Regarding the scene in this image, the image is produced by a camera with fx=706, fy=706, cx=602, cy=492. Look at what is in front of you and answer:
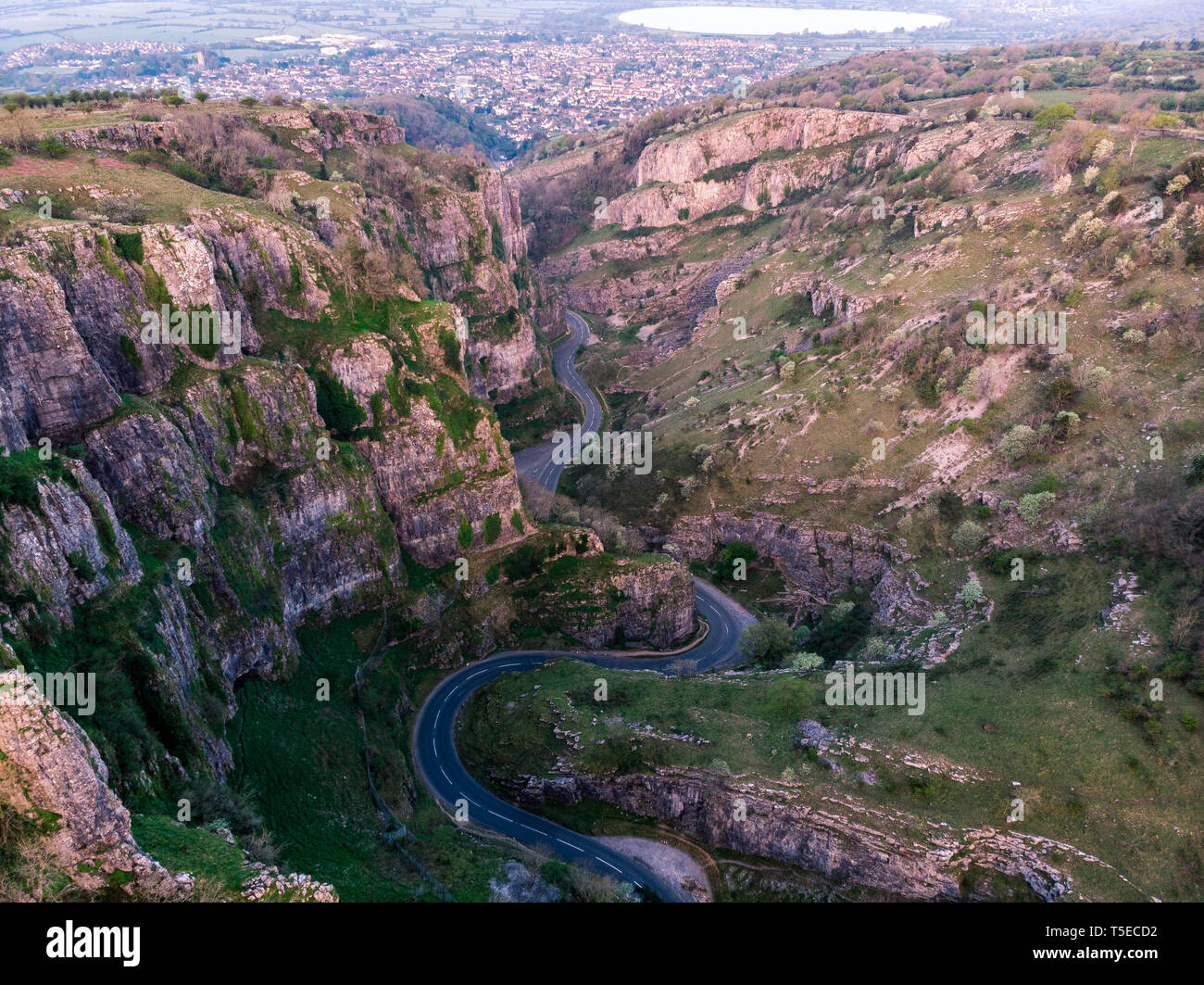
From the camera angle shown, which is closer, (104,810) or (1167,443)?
(104,810)

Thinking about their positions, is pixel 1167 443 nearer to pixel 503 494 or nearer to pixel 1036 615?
pixel 1036 615

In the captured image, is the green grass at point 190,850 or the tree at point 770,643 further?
the tree at point 770,643

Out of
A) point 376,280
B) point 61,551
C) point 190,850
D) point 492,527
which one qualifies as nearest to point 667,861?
point 190,850

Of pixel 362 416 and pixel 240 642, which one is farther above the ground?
pixel 362 416

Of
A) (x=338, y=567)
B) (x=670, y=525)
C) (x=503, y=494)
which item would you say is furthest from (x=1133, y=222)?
(x=338, y=567)

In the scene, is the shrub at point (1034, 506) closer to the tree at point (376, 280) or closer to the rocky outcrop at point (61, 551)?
the tree at point (376, 280)

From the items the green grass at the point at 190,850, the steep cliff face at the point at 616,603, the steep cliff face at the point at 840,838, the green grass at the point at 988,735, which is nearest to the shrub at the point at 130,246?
the green grass at the point at 190,850

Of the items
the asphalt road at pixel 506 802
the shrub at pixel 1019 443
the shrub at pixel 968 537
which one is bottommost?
the asphalt road at pixel 506 802
